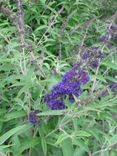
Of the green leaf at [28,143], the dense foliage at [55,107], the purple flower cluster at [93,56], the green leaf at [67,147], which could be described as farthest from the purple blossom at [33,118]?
the purple flower cluster at [93,56]

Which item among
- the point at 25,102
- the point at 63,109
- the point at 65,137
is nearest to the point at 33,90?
the point at 25,102

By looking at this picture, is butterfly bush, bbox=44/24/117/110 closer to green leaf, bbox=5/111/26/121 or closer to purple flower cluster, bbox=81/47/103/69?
purple flower cluster, bbox=81/47/103/69

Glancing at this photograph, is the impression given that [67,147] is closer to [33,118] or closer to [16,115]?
[33,118]

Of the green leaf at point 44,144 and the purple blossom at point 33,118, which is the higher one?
the purple blossom at point 33,118

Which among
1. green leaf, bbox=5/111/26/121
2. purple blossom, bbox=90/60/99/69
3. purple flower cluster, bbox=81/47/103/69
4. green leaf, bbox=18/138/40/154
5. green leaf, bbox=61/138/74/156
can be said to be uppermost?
purple flower cluster, bbox=81/47/103/69

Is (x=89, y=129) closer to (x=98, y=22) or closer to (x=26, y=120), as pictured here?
(x=26, y=120)

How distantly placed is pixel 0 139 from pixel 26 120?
0.30 m

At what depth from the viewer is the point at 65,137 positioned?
202 cm

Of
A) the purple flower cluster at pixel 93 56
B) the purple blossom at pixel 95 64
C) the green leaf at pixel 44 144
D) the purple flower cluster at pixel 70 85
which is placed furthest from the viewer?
the purple blossom at pixel 95 64

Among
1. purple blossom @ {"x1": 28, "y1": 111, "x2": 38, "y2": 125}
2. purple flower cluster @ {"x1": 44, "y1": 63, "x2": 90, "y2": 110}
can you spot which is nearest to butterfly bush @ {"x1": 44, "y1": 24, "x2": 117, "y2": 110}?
purple flower cluster @ {"x1": 44, "y1": 63, "x2": 90, "y2": 110}

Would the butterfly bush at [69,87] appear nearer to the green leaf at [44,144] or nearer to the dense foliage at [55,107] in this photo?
the dense foliage at [55,107]

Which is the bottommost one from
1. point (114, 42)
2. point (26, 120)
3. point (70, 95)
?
point (114, 42)

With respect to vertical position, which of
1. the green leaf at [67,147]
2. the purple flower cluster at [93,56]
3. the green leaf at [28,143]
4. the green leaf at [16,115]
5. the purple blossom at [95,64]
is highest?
the purple flower cluster at [93,56]

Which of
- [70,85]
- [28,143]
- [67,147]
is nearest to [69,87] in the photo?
[70,85]
